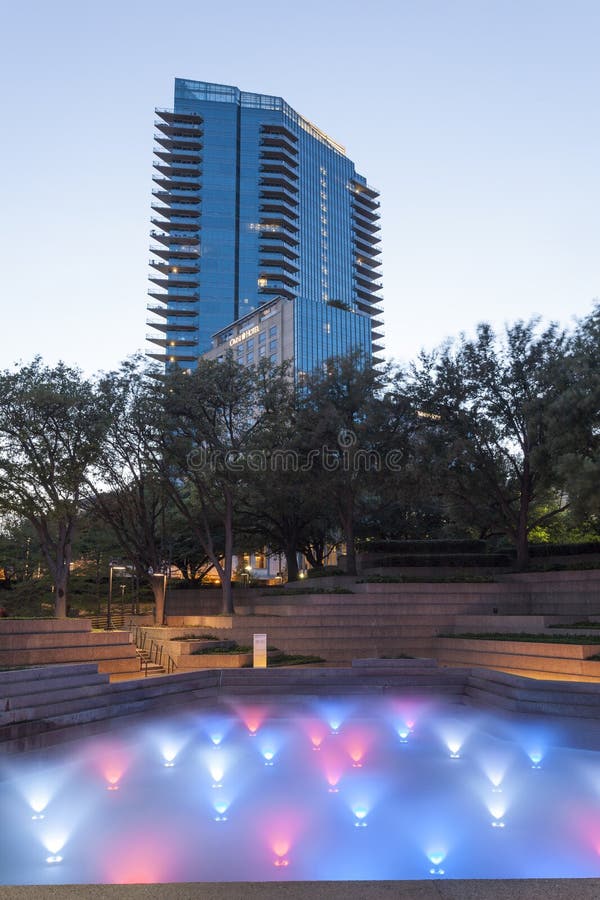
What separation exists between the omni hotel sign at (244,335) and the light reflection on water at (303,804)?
132 metres

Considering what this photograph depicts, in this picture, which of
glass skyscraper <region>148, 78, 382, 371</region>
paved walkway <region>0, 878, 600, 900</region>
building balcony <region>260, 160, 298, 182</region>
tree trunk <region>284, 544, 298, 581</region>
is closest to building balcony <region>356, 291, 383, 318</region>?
glass skyscraper <region>148, 78, 382, 371</region>

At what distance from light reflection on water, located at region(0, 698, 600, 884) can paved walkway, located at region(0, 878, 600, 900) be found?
661 millimetres

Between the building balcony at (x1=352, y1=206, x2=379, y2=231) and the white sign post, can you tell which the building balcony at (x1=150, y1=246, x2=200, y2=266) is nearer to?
the building balcony at (x1=352, y1=206, x2=379, y2=231)

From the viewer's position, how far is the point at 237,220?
171000 millimetres

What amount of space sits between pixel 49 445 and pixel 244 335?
118 m

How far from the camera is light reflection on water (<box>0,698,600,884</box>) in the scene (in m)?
7.78

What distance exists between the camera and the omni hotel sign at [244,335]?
14462 cm

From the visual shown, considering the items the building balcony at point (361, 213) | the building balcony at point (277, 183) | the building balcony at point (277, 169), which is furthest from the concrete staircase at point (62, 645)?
the building balcony at point (361, 213)

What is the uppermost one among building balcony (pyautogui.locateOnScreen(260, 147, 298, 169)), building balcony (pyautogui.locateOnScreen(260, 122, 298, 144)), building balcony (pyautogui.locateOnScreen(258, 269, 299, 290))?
building balcony (pyautogui.locateOnScreen(260, 122, 298, 144))

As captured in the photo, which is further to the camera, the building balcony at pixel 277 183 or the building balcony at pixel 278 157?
the building balcony at pixel 278 157

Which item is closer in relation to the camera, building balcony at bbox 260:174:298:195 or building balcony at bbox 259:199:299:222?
building balcony at bbox 259:199:299:222

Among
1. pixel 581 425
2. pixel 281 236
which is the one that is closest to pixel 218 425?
pixel 581 425

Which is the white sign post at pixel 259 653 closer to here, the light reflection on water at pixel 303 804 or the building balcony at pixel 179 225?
the light reflection on water at pixel 303 804

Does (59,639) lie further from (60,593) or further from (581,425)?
(581,425)
